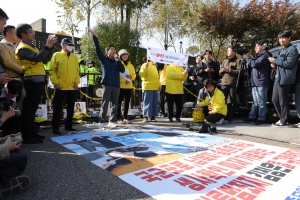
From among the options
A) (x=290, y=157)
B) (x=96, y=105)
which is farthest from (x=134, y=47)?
(x=290, y=157)

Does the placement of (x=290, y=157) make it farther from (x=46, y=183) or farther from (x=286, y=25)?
(x=286, y=25)

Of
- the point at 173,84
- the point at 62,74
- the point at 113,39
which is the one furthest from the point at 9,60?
the point at 113,39

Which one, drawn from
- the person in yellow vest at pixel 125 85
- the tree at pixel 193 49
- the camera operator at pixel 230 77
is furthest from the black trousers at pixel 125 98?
the tree at pixel 193 49

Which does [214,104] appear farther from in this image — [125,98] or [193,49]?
[193,49]

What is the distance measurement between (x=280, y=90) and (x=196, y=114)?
1.86 m

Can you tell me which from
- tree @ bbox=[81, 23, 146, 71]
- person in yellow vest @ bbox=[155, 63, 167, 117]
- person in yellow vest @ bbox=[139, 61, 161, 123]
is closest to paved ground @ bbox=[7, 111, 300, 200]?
person in yellow vest @ bbox=[139, 61, 161, 123]

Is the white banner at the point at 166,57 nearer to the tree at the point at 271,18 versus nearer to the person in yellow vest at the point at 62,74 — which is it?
Result: the person in yellow vest at the point at 62,74

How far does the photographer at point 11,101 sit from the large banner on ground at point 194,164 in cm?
78

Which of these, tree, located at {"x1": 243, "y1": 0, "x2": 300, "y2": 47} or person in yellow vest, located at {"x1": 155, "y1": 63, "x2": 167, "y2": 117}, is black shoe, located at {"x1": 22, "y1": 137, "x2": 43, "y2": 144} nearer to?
person in yellow vest, located at {"x1": 155, "y1": 63, "x2": 167, "y2": 117}

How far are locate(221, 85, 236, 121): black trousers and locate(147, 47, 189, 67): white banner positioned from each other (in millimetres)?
1212

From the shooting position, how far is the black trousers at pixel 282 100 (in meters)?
5.37

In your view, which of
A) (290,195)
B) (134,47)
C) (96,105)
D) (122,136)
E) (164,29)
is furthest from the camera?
(164,29)

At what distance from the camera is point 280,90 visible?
541 centimetres

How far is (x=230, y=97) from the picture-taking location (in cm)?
628
